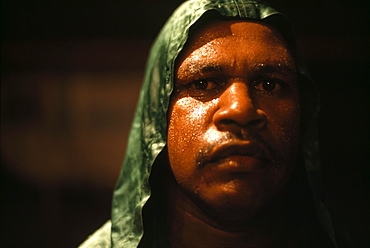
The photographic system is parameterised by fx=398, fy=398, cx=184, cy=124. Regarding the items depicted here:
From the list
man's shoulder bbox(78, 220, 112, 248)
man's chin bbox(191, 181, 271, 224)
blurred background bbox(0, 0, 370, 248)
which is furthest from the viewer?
blurred background bbox(0, 0, 370, 248)

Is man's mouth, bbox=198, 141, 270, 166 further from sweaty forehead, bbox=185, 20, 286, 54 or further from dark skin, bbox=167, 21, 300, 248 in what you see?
sweaty forehead, bbox=185, 20, 286, 54

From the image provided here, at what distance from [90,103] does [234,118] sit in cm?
87

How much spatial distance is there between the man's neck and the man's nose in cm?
21

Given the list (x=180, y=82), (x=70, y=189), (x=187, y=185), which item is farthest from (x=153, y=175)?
(x=70, y=189)

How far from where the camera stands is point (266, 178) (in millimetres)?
855

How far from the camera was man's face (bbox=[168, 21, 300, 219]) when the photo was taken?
0.83 meters

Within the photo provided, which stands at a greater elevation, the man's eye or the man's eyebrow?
the man's eyebrow

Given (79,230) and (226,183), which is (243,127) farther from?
(79,230)

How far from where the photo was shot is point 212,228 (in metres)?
0.91

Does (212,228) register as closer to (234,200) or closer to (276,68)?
(234,200)

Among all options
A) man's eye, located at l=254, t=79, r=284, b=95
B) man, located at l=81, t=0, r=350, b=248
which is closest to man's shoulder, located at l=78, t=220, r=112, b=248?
man, located at l=81, t=0, r=350, b=248

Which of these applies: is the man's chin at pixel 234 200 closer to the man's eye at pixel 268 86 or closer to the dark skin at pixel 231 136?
the dark skin at pixel 231 136

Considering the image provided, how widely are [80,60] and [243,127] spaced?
2.95 ft

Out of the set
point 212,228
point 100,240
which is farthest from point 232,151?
point 100,240
